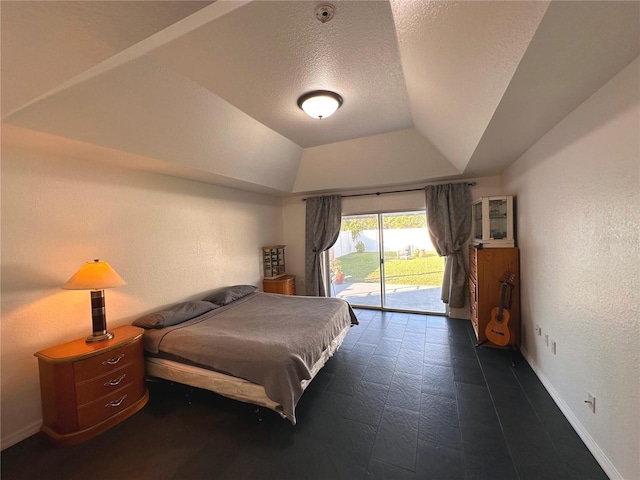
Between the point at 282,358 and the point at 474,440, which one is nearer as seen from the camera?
the point at 474,440

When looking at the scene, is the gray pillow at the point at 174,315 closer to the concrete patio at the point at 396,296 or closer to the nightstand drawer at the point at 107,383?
the nightstand drawer at the point at 107,383

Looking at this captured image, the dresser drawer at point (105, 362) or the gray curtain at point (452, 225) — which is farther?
the gray curtain at point (452, 225)

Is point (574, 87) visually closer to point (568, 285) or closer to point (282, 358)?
point (568, 285)

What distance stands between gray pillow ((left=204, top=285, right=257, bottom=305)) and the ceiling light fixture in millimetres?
2535

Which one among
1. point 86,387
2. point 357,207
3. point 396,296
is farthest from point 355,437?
point 357,207

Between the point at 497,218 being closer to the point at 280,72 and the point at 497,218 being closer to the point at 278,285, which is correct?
the point at 280,72

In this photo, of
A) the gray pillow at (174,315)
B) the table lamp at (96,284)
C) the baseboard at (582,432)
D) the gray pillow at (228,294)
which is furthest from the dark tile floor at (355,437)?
the gray pillow at (228,294)

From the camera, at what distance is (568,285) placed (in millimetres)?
1875

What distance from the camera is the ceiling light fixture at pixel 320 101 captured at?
86.5 inches

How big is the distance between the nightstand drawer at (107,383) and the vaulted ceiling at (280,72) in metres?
1.87

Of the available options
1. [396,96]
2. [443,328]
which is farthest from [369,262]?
[396,96]

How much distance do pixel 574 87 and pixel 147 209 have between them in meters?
3.77

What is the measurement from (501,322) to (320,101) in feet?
10.2

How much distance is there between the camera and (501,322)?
2.85 metres
